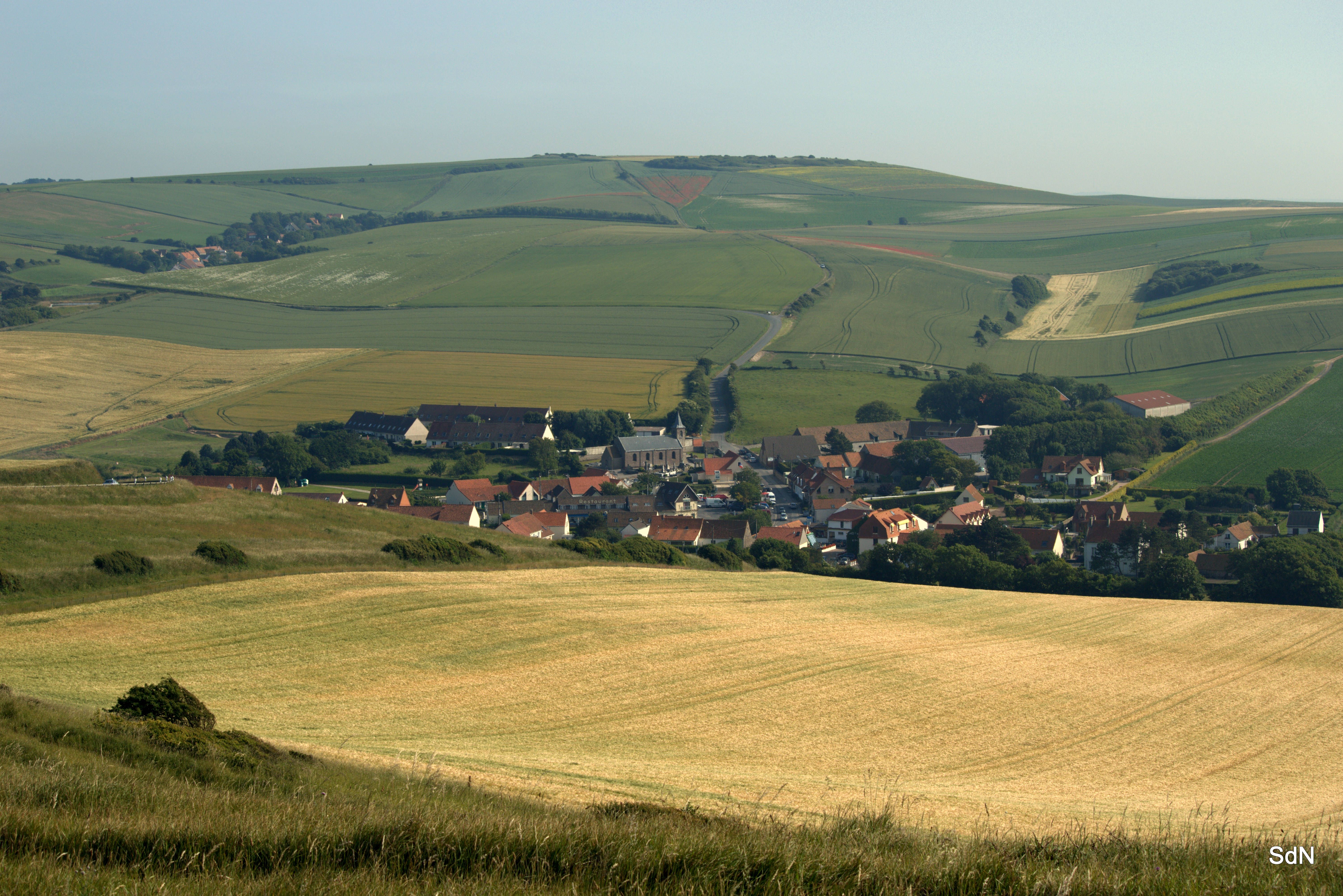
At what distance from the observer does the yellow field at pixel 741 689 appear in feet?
58.0

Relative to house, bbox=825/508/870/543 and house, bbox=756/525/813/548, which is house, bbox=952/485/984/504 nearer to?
house, bbox=825/508/870/543

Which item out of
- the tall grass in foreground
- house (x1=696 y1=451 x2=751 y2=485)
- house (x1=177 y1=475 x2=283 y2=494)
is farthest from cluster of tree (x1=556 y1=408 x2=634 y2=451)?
the tall grass in foreground

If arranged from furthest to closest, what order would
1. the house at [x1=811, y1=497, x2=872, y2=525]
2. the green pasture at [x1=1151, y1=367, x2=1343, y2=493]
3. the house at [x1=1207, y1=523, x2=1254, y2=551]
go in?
the house at [x1=811, y1=497, x2=872, y2=525] < the green pasture at [x1=1151, y1=367, x2=1343, y2=493] < the house at [x1=1207, y1=523, x2=1254, y2=551]

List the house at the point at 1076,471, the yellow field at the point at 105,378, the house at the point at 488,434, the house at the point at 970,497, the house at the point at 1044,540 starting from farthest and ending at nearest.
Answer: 1. the house at the point at 488,434
2. the yellow field at the point at 105,378
3. the house at the point at 1076,471
4. the house at the point at 970,497
5. the house at the point at 1044,540

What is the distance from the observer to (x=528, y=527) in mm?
76062

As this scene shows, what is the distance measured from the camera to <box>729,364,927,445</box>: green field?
4419 inches

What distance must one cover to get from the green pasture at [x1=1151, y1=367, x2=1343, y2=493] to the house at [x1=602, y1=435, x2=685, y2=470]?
43.4 meters

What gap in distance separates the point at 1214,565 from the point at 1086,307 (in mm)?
110771

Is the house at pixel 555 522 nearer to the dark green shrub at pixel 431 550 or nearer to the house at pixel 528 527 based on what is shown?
the house at pixel 528 527

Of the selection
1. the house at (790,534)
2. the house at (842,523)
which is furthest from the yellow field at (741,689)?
the house at (842,523)

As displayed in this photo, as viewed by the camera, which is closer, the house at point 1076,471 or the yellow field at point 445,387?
the house at point 1076,471

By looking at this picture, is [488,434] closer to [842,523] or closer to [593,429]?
[593,429]

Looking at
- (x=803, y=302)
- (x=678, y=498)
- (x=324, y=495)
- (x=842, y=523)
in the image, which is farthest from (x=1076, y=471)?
(x=803, y=302)

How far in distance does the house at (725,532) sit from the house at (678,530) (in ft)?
1.12
